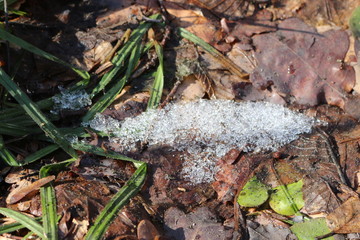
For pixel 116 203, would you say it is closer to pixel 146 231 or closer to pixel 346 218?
pixel 146 231

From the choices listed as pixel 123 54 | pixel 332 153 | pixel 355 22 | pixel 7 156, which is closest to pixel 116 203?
pixel 7 156

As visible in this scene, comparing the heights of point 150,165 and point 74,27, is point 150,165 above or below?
below

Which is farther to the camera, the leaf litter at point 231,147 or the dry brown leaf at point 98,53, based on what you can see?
the dry brown leaf at point 98,53

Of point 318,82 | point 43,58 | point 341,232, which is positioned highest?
point 43,58

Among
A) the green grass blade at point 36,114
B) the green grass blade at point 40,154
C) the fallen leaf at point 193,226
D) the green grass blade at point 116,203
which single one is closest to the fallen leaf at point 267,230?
the fallen leaf at point 193,226

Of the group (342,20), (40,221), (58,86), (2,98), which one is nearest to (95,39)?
(58,86)

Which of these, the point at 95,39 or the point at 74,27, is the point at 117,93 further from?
the point at 74,27

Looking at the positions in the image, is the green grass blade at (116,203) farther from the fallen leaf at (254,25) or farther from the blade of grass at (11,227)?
the fallen leaf at (254,25)
